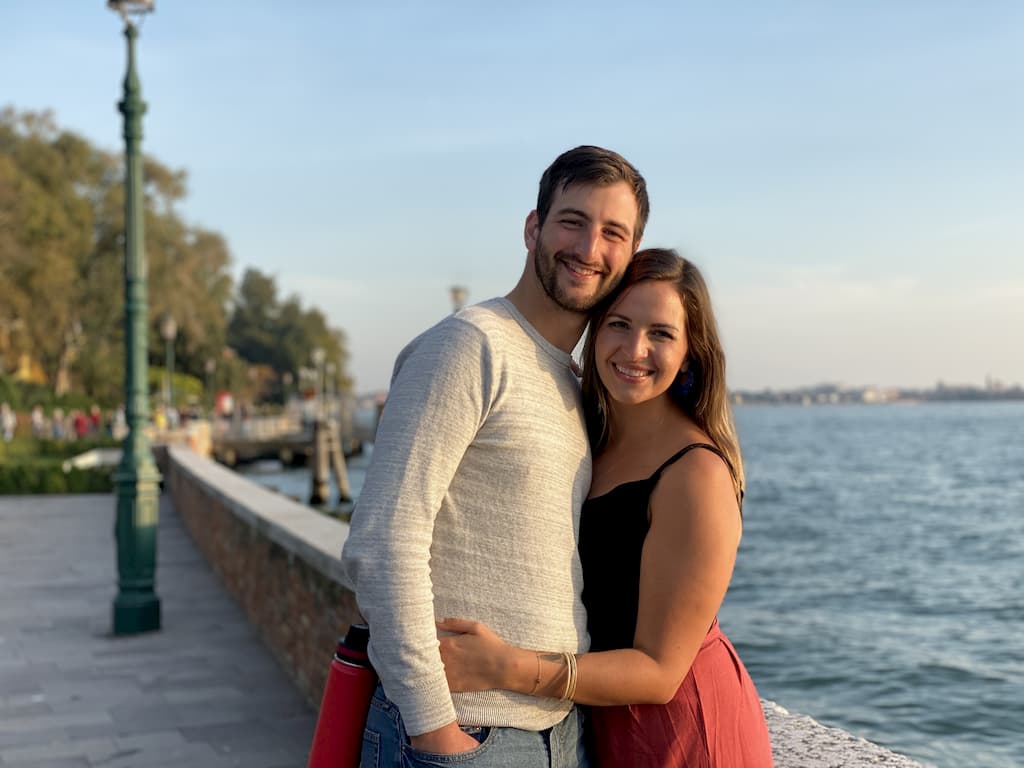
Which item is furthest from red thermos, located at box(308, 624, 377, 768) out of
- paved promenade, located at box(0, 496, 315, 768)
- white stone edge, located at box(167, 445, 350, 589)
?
paved promenade, located at box(0, 496, 315, 768)

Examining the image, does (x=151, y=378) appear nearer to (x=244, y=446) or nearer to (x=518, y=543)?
(x=244, y=446)

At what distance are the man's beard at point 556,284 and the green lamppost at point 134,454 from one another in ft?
23.3

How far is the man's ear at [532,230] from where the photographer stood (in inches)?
90.6

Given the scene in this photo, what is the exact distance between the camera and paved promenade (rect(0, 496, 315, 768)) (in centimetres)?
585

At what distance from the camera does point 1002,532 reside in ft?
93.0

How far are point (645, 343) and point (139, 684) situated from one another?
5.98 metres

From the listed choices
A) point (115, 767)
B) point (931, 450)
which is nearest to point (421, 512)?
point (115, 767)

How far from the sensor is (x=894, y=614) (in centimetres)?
1784

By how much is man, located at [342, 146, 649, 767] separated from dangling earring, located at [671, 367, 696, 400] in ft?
0.77

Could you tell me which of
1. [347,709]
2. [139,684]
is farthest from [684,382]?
[139,684]

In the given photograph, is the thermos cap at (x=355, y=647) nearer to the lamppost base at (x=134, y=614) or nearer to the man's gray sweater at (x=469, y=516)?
the man's gray sweater at (x=469, y=516)

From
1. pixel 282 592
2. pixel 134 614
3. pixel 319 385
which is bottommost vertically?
pixel 134 614

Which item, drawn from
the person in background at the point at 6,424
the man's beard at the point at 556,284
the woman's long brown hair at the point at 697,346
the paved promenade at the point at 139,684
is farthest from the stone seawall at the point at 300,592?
the person in background at the point at 6,424

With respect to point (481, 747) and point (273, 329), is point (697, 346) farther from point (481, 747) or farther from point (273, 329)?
point (273, 329)
